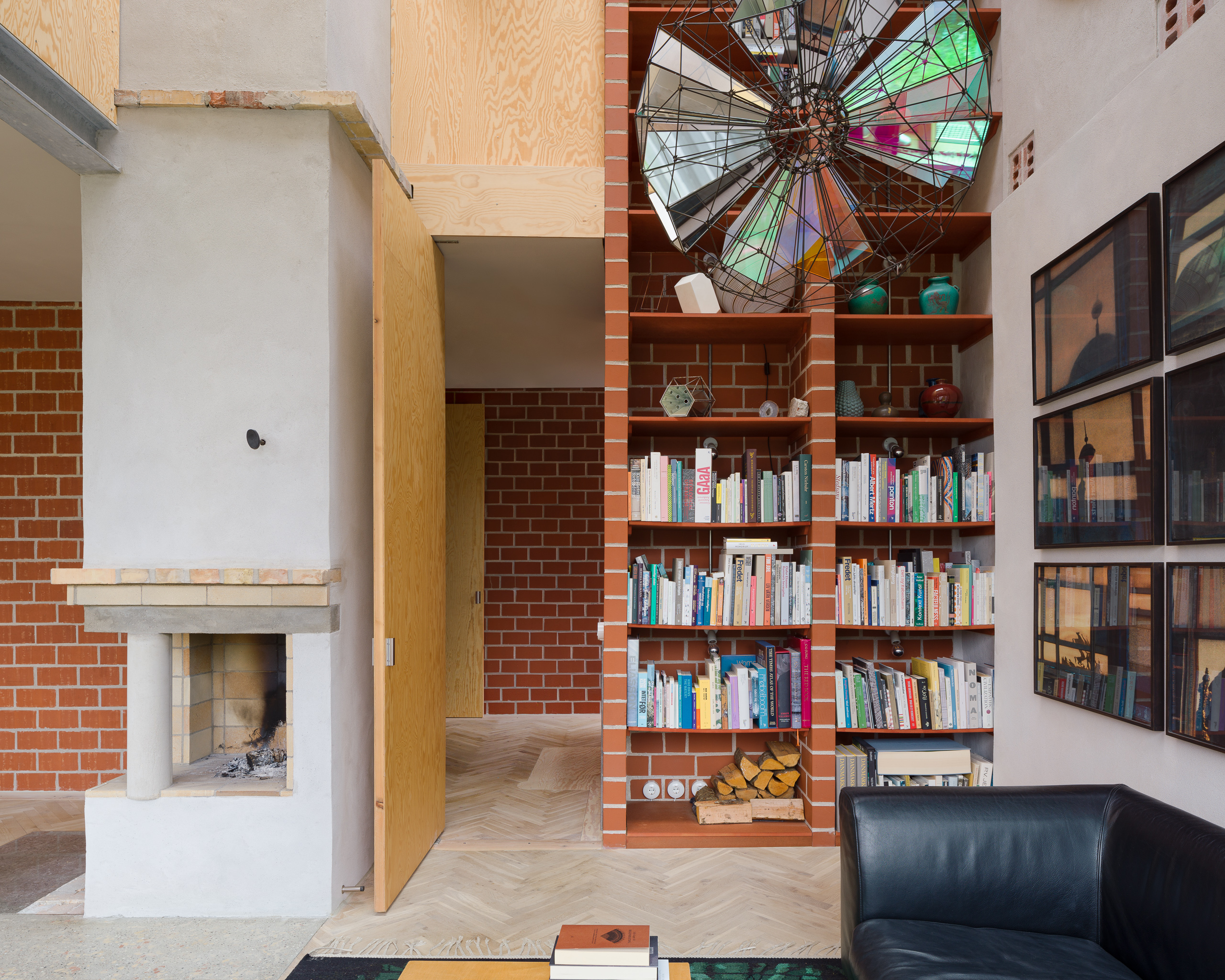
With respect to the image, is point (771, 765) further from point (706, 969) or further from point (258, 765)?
point (258, 765)

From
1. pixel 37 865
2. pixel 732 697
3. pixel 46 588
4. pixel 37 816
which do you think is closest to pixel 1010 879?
pixel 732 697

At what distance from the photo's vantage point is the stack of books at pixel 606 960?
1597mm

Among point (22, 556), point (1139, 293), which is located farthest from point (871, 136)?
point (22, 556)

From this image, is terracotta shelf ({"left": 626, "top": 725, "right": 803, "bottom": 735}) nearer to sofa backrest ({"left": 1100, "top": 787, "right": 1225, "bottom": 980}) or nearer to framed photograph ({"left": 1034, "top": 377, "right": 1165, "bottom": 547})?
framed photograph ({"left": 1034, "top": 377, "right": 1165, "bottom": 547})

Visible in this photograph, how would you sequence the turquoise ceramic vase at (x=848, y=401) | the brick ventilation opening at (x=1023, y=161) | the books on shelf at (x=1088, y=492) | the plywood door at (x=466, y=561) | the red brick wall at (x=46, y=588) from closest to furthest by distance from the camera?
the books on shelf at (x=1088, y=492) < the brick ventilation opening at (x=1023, y=161) < the turquoise ceramic vase at (x=848, y=401) < the red brick wall at (x=46, y=588) < the plywood door at (x=466, y=561)

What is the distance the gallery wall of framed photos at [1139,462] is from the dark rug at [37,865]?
377 centimetres

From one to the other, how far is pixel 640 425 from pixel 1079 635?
6.29 feet


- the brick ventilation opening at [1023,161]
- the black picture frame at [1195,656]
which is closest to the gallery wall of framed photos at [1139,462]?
the black picture frame at [1195,656]

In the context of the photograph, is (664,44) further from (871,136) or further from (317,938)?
(317,938)

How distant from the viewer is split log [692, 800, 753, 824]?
3582mm

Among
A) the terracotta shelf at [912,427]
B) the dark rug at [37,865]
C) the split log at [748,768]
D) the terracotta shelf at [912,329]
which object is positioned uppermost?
the terracotta shelf at [912,329]

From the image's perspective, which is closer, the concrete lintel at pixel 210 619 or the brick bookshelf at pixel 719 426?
the concrete lintel at pixel 210 619

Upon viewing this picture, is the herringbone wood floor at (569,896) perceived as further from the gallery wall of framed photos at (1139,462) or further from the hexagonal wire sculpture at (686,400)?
the hexagonal wire sculpture at (686,400)

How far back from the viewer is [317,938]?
8.69 feet
